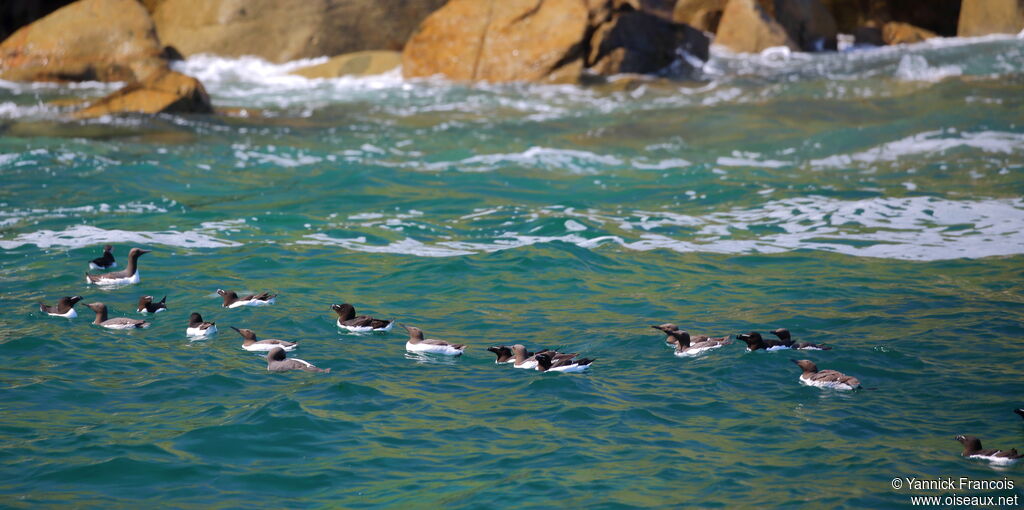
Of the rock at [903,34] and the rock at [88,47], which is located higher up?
the rock at [88,47]

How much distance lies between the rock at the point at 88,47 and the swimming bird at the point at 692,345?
81.9 feet

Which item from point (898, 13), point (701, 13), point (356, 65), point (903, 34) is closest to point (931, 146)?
point (356, 65)

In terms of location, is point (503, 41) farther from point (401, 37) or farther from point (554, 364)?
point (554, 364)

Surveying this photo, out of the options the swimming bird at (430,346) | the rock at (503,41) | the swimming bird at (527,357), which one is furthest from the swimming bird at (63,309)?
the rock at (503,41)

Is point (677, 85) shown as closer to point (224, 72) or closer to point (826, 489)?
point (224, 72)

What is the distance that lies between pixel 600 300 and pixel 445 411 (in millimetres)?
4116

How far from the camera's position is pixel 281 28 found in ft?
118

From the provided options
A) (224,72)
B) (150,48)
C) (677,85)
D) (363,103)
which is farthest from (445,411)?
(224,72)

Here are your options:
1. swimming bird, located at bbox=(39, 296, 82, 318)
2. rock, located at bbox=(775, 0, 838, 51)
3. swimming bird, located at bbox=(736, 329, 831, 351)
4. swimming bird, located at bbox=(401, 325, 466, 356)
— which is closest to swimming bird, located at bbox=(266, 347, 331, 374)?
swimming bird, located at bbox=(401, 325, 466, 356)

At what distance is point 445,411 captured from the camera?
28.8ft

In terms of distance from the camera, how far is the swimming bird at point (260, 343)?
10086 millimetres

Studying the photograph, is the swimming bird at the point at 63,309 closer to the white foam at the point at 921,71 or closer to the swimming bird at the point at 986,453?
the swimming bird at the point at 986,453

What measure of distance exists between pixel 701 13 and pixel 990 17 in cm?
1096

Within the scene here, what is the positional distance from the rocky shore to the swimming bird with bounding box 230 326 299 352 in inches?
618
